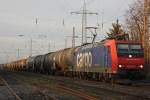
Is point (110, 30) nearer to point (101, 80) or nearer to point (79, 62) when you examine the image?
point (79, 62)

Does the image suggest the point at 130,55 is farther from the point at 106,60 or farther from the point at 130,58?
the point at 106,60

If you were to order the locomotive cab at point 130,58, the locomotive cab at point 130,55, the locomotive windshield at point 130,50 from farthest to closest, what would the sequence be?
the locomotive windshield at point 130,50 → the locomotive cab at point 130,55 → the locomotive cab at point 130,58

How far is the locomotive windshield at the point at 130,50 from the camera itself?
32.4 metres

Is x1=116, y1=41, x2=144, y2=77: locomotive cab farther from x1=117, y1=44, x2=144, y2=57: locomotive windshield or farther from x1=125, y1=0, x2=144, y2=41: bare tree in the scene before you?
x1=125, y1=0, x2=144, y2=41: bare tree

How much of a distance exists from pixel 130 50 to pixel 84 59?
10.0 metres

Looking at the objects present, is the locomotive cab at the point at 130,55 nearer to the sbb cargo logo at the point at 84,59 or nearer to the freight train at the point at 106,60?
the freight train at the point at 106,60

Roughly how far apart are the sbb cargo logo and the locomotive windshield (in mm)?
6775

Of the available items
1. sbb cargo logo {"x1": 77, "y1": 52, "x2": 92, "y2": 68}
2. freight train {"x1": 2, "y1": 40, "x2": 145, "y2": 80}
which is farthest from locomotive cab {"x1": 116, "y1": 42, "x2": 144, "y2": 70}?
sbb cargo logo {"x1": 77, "y1": 52, "x2": 92, "y2": 68}

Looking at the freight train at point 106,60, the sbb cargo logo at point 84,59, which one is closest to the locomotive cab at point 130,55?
the freight train at point 106,60

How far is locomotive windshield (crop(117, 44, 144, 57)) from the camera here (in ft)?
106

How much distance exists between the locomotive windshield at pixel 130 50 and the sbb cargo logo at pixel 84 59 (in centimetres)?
677

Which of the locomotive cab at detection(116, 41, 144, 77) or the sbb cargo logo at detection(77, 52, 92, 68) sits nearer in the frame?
the locomotive cab at detection(116, 41, 144, 77)

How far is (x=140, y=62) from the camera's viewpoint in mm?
32031

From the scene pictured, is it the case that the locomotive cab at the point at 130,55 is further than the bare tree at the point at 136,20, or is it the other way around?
the bare tree at the point at 136,20
